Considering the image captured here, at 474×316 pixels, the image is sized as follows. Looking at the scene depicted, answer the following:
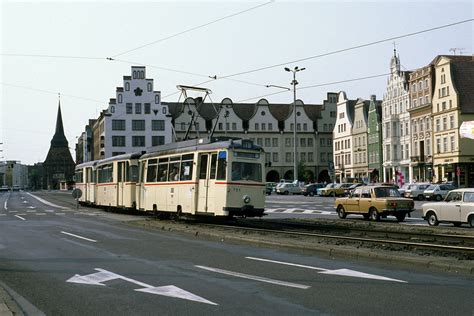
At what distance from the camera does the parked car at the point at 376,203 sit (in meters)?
27.7

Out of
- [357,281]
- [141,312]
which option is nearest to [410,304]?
[357,281]

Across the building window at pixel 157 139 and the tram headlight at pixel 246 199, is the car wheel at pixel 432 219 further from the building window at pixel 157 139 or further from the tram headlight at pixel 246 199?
the building window at pixel 157 139

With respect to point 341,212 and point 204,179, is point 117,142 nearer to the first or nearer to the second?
point 341,212

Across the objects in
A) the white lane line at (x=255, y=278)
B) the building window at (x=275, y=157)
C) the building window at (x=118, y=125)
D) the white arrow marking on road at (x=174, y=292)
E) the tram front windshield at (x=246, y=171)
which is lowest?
the white arrow marking on road at (x=174, y=292)

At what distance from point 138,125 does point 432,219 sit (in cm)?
8536

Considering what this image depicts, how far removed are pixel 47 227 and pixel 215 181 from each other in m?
7.35

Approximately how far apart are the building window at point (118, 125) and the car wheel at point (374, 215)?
81142 millimetres

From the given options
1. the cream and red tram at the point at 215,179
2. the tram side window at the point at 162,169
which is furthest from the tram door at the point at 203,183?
the tram side window at the point at 162,169

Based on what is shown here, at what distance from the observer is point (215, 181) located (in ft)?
73.9

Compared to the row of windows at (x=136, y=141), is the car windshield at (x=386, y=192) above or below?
below

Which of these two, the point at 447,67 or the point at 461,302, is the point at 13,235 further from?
the point at 447,67

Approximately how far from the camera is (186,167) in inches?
964

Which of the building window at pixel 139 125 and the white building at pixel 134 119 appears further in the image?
the building window at pixel 139 125

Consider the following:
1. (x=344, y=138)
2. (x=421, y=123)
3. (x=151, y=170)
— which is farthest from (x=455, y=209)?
(x=344, y=138)
